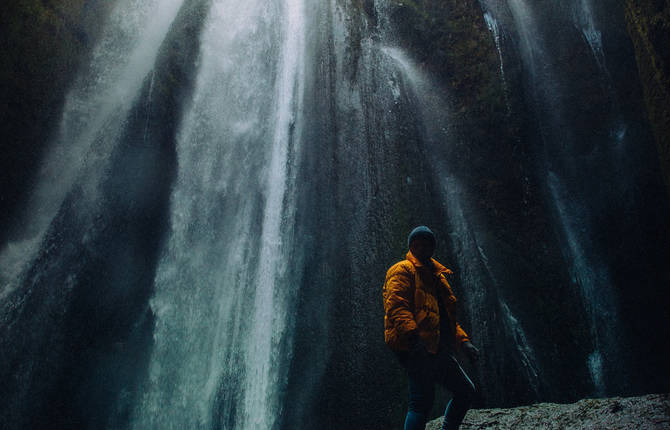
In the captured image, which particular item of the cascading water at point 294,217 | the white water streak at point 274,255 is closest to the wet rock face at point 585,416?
the cascading water at point 294,217

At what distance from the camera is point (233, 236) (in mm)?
6562

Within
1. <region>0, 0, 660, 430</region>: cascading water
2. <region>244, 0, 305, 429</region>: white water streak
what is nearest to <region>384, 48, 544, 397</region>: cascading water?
<region>0, 0, 660, 430</region>: cascading water

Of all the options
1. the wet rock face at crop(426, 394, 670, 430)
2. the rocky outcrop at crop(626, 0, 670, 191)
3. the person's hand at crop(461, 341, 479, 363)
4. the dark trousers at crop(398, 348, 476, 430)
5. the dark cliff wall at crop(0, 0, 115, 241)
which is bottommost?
the wet rock face at crop(426, 394, 670, 430)

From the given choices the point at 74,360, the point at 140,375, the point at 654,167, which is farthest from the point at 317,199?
the point at 654,167

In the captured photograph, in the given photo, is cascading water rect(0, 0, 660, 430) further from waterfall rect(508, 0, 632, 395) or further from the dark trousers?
the dark trousers

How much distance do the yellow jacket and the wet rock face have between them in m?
1.35

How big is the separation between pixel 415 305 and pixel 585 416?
6.61 feet

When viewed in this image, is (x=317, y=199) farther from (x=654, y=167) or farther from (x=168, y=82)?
(x=654, y=167)

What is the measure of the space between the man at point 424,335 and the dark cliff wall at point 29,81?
5.57 m

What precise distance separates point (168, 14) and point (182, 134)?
236 centimetres

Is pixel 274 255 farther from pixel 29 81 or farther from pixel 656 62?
pixel 656 62

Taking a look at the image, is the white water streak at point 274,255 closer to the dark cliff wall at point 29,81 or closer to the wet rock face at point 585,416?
the wet rock face at point 585,416

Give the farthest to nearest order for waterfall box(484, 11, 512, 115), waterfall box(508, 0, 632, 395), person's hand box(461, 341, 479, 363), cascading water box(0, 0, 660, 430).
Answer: waterfall box(484, 11, 512, 115) < cascading water box(0, 0, 660, 430) < waterfall box(508, 0, 632, 395) < person's hand box(461, 341, 479, 363)

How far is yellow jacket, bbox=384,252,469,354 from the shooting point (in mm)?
2543
